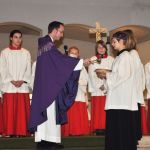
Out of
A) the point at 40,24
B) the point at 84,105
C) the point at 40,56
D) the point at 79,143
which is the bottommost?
the point at 79,143

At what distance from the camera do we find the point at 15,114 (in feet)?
27.9

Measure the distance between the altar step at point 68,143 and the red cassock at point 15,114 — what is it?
0.77 metres

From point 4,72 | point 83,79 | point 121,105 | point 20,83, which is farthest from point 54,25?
point 83,79

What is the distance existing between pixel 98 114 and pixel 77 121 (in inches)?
19.6

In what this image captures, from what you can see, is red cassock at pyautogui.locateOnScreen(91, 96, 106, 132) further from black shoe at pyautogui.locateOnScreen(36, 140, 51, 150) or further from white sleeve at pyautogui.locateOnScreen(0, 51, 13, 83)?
black shoe at pyautogui.locateOnScreen(36, 140, 51, 150)

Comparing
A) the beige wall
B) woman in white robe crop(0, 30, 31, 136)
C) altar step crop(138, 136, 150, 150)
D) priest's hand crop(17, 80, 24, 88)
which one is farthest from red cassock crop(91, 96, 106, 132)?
the beige wall

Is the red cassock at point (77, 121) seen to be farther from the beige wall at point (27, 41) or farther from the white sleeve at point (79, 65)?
the beige wall at point (27, 41)

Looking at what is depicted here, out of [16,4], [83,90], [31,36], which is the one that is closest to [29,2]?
[16,4]

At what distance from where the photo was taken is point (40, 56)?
22.9ft

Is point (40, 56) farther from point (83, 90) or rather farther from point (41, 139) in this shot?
point (83, 90)

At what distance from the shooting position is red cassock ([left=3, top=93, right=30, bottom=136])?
8.39 m

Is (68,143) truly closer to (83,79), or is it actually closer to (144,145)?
(144,145)

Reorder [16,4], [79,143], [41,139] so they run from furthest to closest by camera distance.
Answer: [16,4] → [79,143] → [41,139]

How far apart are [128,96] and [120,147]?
753mm
